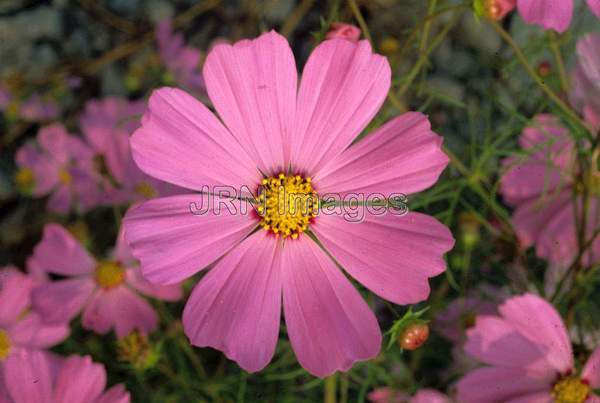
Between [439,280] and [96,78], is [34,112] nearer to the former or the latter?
[96,78]

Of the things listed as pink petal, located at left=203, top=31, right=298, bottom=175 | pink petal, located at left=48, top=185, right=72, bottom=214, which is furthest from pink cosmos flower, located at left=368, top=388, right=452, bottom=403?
pink petal, located at left=48, top=185, right=72, bottom=214

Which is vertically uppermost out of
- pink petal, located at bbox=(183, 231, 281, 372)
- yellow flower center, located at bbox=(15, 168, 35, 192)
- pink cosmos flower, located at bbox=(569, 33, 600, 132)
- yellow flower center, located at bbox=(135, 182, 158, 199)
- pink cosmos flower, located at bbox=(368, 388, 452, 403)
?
pink cosmos flower, located at bbox=(569, 33, 600, 132)

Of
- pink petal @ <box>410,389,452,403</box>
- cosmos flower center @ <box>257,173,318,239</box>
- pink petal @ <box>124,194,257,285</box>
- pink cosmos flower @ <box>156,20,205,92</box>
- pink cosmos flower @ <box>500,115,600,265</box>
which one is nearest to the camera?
pink petal @ <box>124,194,257,285</box>

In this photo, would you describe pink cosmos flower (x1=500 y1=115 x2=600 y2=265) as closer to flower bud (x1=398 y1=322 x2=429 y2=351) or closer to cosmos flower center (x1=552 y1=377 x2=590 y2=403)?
cosmos flower center (x1=552 y1=377 x2=590 y2=403)

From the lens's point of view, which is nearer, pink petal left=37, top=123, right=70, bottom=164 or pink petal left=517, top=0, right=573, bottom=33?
pink petal left=517, top=0, right=573, bottom=33

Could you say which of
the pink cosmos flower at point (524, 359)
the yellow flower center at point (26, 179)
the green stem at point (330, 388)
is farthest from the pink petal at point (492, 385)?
the yellow flower center at point (26, 179)

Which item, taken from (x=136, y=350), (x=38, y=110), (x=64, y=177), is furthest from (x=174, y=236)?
(x=38, y=110)

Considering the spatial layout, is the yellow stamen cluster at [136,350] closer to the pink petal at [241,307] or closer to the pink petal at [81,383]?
the pink petal at [81,383]
